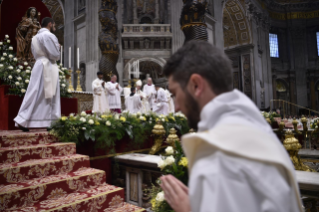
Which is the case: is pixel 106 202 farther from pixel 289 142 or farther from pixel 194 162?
pixel 194 162

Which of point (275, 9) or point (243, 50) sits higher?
point (275, 9)

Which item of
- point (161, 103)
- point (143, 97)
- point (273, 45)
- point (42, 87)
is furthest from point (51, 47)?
point (273, 45)

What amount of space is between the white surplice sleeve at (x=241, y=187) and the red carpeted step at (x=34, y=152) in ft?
10.00

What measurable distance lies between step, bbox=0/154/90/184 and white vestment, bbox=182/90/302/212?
267 cm

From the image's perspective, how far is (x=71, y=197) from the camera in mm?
2643

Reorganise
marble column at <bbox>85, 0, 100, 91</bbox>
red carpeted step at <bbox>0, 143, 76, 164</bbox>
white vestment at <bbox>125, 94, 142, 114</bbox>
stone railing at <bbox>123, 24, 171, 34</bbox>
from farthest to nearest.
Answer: stone railing at <bbox>123, 24, 171, 34</bbox> < marble column at <bbox>85, 0, 100, 91</bbox> < white vestment at <bbox>125, 94, 142, 114</bbox> < red carpeted step at <bbox>0, 143, 76, 164</bbox>

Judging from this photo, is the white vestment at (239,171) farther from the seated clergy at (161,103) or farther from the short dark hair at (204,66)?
the seated clergy at (161,103)

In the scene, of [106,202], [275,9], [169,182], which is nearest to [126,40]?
[106,202]

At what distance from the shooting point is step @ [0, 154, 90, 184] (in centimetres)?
264

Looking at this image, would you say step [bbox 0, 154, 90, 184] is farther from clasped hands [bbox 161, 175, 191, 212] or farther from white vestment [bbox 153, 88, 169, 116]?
white vestment [bbox 153, 88, 169, 116]

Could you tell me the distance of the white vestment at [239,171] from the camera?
1.98 feet

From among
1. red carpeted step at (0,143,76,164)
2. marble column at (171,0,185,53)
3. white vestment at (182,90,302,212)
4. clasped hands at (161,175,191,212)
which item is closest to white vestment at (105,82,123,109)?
red carpeted step at (0,143,76,164)

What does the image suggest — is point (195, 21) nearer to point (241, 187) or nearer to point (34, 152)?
point (34, 152)

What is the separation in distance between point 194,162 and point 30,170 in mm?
2706
